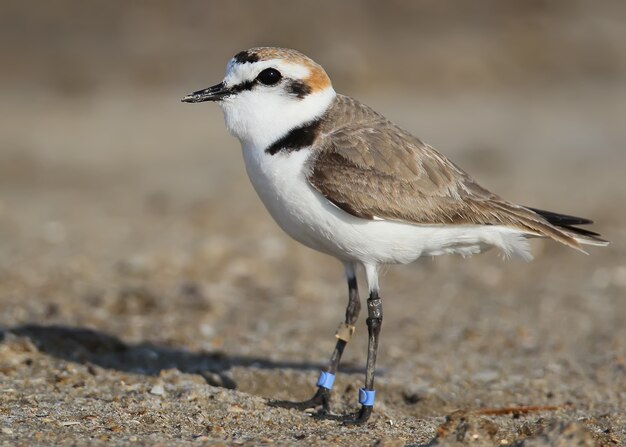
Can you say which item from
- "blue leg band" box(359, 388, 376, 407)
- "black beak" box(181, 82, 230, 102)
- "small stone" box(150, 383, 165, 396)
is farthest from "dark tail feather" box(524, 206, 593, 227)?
"small stone" box(150, 383, 165, 396)

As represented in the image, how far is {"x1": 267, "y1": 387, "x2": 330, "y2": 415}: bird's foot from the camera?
18.0 feet

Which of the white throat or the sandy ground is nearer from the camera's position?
the sandy ground

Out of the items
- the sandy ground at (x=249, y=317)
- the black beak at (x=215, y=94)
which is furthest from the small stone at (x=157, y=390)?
the black beak at (x=215, y=94)

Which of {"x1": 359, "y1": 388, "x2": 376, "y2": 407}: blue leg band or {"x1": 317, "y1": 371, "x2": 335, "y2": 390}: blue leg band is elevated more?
{"x1": 317, "y1": 371, "x2": 335, "y2": 390}: blue leg band

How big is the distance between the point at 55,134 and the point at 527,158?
20.8ft

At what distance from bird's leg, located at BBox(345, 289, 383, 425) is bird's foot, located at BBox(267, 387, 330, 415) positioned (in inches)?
8.8

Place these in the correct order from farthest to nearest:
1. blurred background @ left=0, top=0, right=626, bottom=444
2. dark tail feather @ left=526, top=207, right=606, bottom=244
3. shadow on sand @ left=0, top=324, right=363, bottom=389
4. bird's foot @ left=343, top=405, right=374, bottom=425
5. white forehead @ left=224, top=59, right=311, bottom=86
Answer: blurred background @ left=0, top=0, right=626, bottom=444
shadow on sand @ left=0, top=324, right=363, bottom=389
dark tail feather @ left=526, top=207, right=606, bottom=244
white forehead @ left=224, top=59, right=311, bottom=86
bird's foot @ left=343, top=405, right=374, bottom=425

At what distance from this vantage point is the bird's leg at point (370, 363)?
5281 millimetres

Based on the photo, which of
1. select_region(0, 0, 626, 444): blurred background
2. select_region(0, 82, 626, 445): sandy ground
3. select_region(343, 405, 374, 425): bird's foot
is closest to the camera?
select_region(0, 82, 626, 445): sandy ground

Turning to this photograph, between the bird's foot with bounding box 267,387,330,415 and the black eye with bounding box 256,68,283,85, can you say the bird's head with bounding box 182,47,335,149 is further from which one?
the bird's foot with bounding box 267,387,330,415

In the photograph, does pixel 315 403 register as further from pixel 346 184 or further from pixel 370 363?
pixel 346 184

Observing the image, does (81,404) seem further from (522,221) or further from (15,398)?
(522,221)

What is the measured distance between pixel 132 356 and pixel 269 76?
221cm

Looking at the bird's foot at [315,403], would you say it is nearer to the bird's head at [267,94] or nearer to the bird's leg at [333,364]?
the bird's leg at [333,364]
